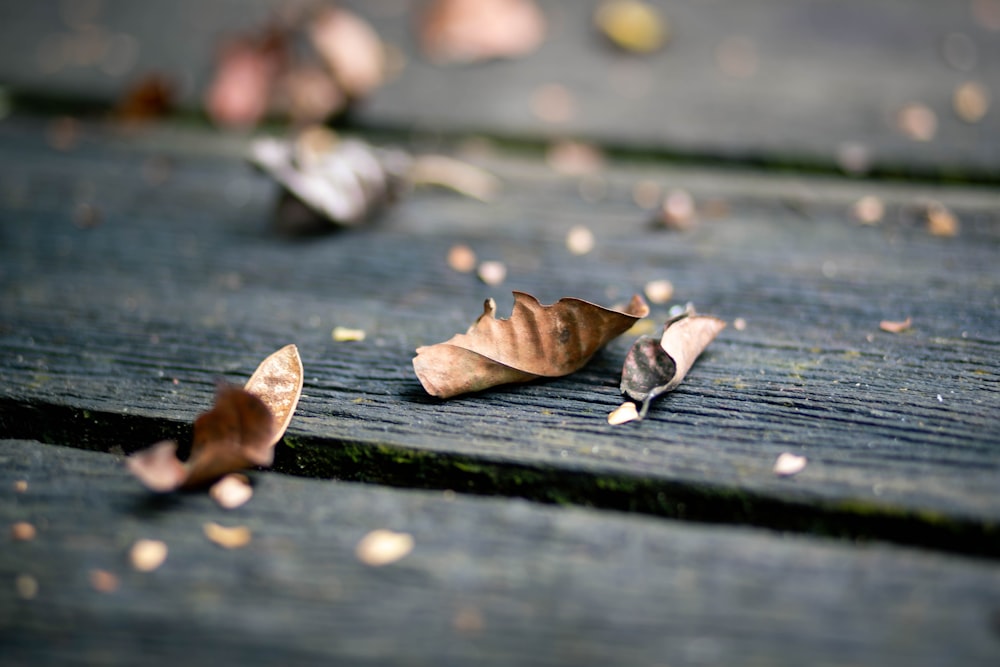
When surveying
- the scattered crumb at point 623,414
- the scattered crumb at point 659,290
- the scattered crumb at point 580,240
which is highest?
the scattered crumb at point 580,240

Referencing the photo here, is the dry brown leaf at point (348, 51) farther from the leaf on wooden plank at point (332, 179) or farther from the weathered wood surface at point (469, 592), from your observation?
the weathered wood surface at point (469, 592)

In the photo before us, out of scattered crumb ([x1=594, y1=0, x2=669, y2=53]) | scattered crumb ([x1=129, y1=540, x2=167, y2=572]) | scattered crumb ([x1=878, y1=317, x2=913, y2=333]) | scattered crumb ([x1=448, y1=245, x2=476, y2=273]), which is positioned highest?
scattered crumb ([x1=594, y1=0, x2=669, y2=53])

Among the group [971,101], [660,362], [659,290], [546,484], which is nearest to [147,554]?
[546,484]

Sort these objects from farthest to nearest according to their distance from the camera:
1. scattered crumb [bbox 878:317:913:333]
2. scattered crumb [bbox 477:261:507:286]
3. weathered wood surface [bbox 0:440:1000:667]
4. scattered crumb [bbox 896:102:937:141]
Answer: scattered crumb [bbox 896:102:937:141] < scattered crumb [bbox 477:261:507:286] < scattered crumb [bbox 878:317:913:333] < weathered wood surface [bbox 0:440:1000:667]

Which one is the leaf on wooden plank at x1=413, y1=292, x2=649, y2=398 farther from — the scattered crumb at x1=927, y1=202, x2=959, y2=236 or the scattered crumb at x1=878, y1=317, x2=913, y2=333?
the scattered crumb at x1=927, y1=202, x2=959, y2=236

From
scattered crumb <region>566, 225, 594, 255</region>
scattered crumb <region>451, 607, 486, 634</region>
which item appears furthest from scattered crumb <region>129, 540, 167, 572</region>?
scattered crumb <region>566, 225, 594, 255</region>

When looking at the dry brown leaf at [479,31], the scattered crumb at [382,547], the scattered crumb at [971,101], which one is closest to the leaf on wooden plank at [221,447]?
the scattered crumb at [382,547]

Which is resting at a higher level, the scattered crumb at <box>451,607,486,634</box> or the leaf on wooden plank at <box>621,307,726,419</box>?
the leaf on wooden plank at <box>621,307,726,419</box>

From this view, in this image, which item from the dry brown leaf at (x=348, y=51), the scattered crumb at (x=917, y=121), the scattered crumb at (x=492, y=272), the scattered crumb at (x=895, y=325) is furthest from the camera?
the dry brown leaf at (x=348, y=51)

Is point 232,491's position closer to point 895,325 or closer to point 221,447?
point 221,447
